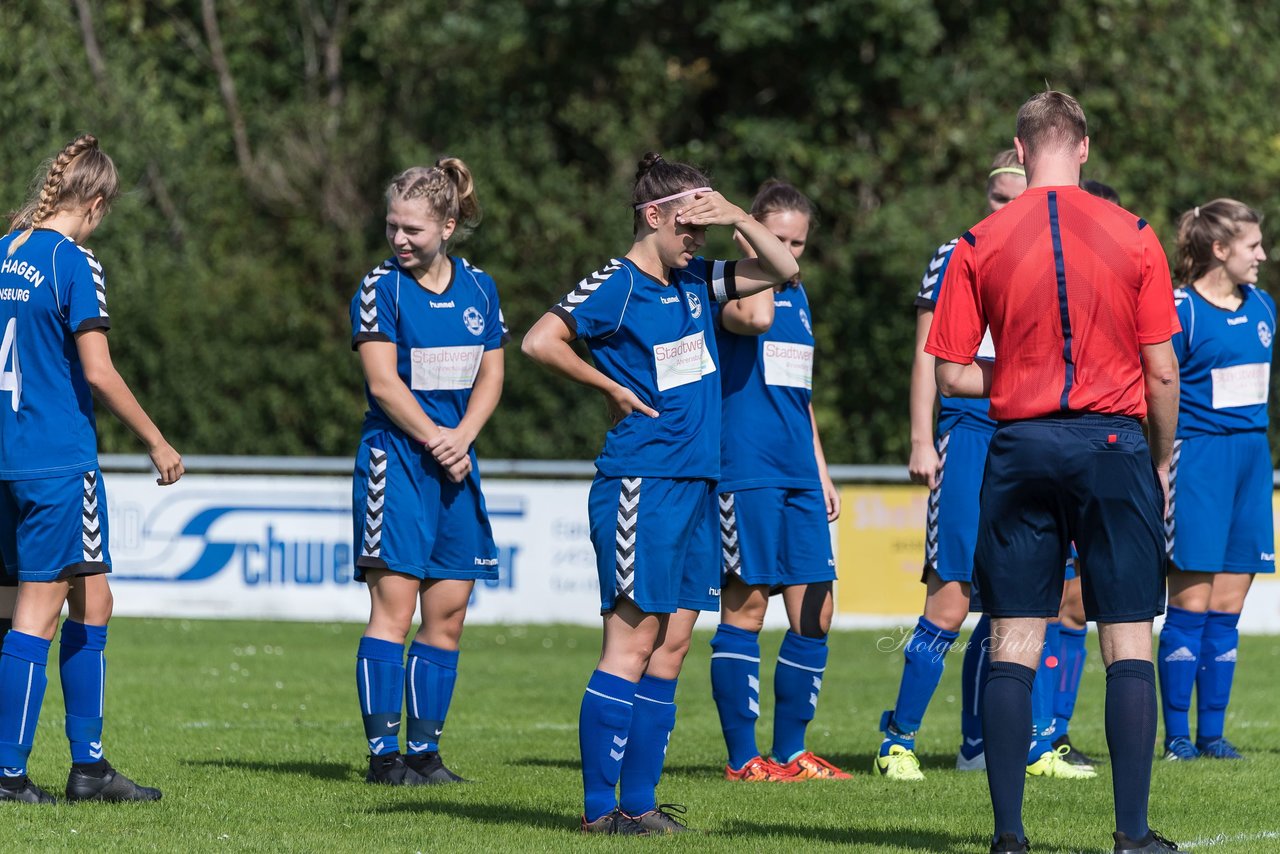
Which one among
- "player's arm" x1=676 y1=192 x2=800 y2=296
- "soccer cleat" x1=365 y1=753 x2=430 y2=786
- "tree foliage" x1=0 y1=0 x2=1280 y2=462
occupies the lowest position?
"soccer cleat" x1=365 y1=753 x2=430 y2=786

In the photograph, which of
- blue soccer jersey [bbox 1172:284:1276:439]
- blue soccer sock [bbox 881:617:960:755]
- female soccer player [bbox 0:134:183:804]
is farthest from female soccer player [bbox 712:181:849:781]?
female soccer player [bbox 0:134:183:804]

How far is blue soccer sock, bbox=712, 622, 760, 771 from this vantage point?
22.9 ft

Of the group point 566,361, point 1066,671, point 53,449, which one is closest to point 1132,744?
point 566,361

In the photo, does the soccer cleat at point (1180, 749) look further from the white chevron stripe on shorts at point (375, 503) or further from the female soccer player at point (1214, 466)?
the white chevron stripe on shorts at point (375, 503)

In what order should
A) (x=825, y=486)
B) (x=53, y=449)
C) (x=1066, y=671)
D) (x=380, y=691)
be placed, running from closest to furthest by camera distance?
1. (x=53, y=449)
2. (x=380, y=691)
3. (x=825, y=486)
4. (x=1066, y=671)

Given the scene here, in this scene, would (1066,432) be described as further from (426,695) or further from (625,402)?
(426,695)

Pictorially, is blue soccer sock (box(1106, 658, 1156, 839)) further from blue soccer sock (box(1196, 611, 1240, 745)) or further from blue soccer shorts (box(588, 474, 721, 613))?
blue soccer sock (box(1196, 611, 1240, 745))

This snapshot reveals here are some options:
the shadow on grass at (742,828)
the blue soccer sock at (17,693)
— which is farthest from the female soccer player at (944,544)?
the blue soccer sock at (17,693)

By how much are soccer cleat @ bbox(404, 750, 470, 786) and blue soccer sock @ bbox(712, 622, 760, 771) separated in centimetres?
108

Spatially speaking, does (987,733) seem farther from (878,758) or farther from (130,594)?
(130,594)

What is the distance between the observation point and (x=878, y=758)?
23.4ft

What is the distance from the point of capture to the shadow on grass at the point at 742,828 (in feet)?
17.6

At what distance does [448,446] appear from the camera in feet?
21.7

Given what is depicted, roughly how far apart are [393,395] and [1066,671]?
9.94 feet
